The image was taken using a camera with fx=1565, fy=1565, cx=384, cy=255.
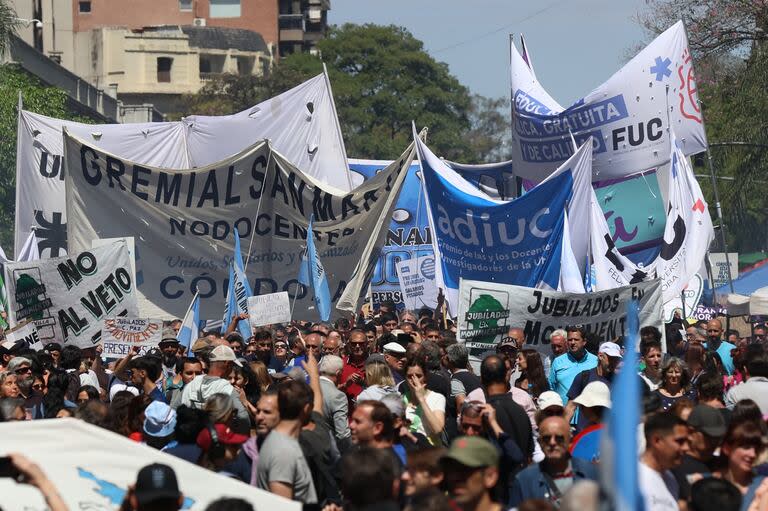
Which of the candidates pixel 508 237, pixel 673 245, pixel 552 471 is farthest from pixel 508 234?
pixel 552 471

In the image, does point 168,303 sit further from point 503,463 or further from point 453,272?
point 503,463

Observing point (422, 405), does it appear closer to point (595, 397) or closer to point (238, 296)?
point (595, 397)

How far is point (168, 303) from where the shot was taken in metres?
18.2

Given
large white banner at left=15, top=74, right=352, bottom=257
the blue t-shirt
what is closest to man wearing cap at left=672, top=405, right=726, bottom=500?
the blue t-shirt

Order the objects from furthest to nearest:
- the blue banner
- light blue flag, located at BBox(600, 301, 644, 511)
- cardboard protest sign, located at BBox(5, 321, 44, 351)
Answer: the blue banner < cardboard protest sign, located at BBox(5, 321, 44, 351) < light blue flag, located at BBox(600, 301, 644, 511)

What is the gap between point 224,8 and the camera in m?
102

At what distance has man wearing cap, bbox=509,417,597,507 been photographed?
6.98 m

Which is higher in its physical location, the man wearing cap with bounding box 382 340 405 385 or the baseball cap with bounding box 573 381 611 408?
the man wearing cap with bounding box 382 340 405 385

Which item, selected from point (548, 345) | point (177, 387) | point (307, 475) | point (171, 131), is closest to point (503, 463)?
point (307, 475)

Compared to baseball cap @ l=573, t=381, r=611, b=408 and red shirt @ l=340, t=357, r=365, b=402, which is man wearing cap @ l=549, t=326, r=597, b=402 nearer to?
red shirt @ l=340, t=357, r=365, b=402

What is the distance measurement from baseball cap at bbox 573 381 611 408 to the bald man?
5055mm

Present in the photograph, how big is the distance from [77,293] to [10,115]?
24.6 metres

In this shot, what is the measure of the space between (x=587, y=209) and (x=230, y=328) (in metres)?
4.11

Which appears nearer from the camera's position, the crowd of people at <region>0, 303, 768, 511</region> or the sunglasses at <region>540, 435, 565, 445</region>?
the crowd of people at <region>0, 303, 768, 511</region>
